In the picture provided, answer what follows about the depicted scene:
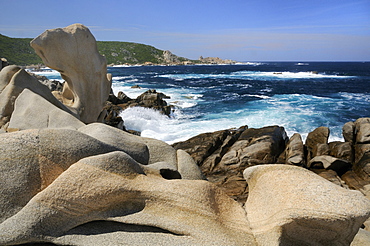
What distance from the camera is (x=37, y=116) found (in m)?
5.89

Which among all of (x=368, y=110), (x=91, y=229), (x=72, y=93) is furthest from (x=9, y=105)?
(x=368, y=110)

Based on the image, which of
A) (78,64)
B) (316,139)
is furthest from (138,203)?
(316,139)

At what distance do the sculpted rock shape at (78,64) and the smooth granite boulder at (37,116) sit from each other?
7.77 feet

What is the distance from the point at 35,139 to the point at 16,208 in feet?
2.72

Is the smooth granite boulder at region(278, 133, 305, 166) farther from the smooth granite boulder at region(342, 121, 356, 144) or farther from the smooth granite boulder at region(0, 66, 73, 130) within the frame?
the smooth granite boulder at region(0, 66, 73, 130)

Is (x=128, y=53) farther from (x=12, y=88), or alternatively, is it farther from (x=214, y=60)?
(x=12, y=88)

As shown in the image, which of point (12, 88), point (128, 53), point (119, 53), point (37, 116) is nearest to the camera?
point (37, 116)

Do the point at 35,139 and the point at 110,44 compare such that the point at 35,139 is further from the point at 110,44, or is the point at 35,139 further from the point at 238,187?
the point at 110,44

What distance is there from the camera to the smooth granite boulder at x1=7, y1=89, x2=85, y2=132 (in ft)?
18.6

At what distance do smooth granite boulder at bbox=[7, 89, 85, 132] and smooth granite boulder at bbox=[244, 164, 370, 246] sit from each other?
164 inches

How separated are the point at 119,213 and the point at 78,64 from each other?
23.2ft

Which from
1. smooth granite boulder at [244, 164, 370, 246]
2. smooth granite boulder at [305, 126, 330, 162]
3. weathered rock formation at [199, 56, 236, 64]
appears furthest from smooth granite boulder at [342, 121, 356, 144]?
weathered rock formation at [199, 56, 236, 64]

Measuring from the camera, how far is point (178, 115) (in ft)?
68.3

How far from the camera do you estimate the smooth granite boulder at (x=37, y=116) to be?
566 cm
